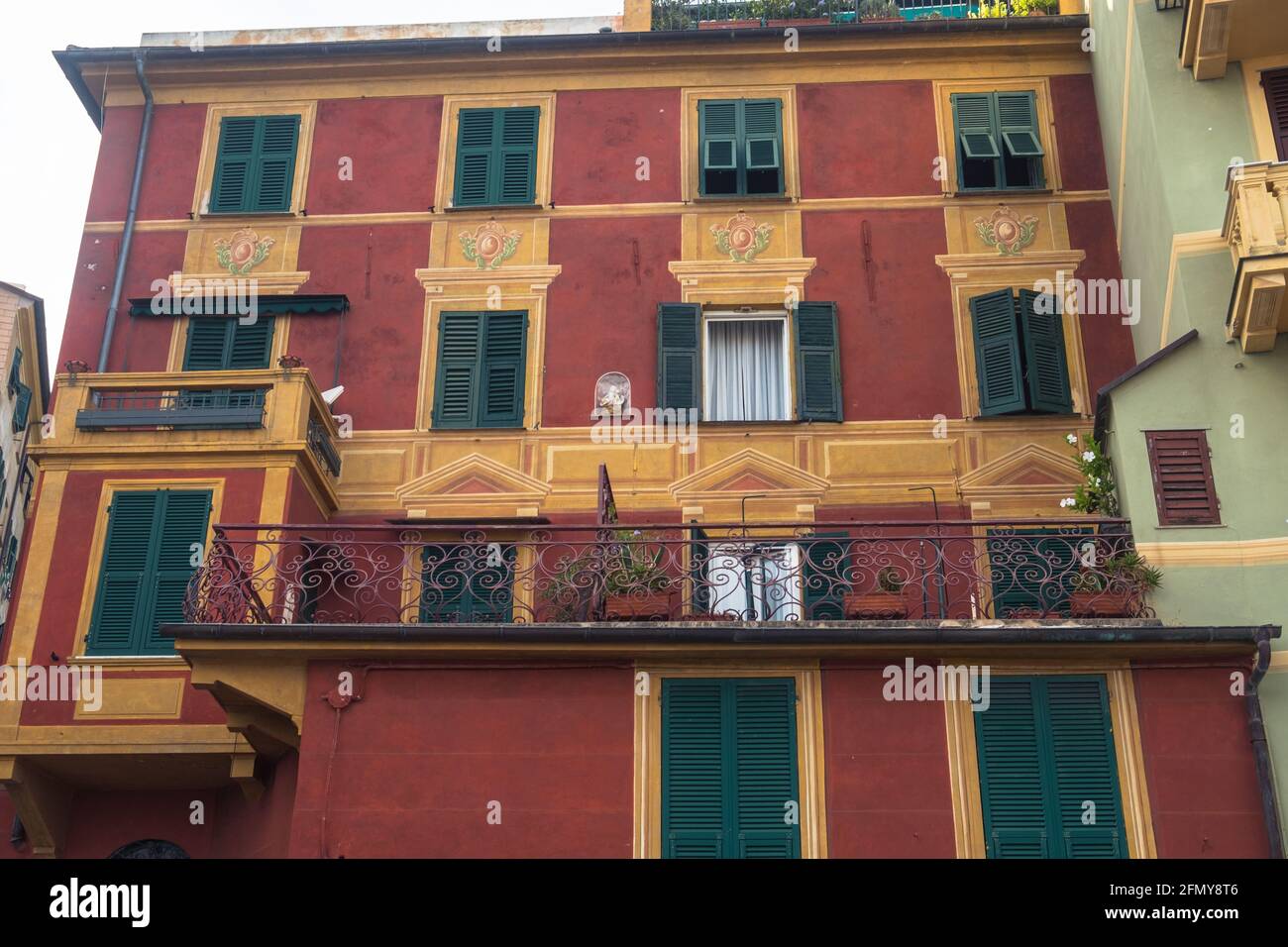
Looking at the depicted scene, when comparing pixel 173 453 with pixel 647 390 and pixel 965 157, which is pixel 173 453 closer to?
pixel 647 390

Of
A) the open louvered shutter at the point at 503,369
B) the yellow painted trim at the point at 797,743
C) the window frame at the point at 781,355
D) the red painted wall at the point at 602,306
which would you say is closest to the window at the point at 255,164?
the open louvered shutter at the point at 503,369

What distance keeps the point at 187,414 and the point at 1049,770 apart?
30.0ft

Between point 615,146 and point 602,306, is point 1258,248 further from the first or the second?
point 615,146

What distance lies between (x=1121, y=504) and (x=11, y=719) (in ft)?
35.2

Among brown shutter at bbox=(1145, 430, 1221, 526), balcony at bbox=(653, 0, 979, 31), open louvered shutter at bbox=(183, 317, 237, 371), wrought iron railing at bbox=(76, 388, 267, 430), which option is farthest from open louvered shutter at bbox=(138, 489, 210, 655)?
balcony at bbox=(653, 0, 979, 31)

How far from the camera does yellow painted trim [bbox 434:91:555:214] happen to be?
20.1 metres

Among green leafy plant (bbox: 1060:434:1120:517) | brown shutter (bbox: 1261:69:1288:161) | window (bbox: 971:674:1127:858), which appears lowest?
window (bbox: 971:674:1127:858)

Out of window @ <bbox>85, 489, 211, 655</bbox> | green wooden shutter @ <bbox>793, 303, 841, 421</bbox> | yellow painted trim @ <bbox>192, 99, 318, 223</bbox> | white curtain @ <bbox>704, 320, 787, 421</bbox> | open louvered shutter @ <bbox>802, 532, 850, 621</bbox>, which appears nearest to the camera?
window @ <bbox>85, 489, 211, 655</bbox>

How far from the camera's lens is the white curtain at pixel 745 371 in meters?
18.8

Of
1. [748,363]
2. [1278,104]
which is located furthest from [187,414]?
[1278,104]

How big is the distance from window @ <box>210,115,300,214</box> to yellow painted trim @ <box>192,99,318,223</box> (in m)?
0.06

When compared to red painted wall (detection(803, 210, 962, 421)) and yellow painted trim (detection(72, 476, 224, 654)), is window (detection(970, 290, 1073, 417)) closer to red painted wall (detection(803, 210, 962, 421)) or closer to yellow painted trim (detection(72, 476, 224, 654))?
red painted wall (detection(803, 210, 962, 421))

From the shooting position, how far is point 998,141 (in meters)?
19.9

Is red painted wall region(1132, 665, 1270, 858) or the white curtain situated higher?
the white curtain
